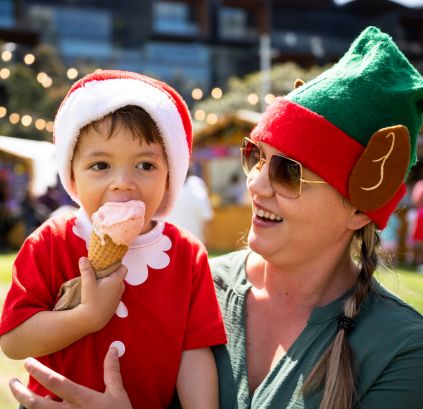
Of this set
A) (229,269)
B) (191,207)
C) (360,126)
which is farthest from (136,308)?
(191,207)

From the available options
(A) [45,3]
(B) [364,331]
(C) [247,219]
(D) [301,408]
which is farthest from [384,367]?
(A) [45,3]

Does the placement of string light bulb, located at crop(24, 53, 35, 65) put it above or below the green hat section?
below

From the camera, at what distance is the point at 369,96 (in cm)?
192

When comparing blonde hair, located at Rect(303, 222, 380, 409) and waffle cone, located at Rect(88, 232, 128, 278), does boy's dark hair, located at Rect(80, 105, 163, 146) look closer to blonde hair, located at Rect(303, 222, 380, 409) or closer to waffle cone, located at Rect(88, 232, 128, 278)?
waffle cone, located at Rect(88, 232, 128, 278)

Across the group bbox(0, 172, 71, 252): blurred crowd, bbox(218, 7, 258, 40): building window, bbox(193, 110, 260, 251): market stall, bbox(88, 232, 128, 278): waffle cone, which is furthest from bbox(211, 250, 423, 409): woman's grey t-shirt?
bbox(218, 7, 258, 40): building window

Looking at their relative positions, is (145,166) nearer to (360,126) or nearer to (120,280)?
(120,280)

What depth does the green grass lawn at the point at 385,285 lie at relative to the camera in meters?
2.26

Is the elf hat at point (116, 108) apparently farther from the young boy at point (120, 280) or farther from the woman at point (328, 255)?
the woman at point (328, 255)

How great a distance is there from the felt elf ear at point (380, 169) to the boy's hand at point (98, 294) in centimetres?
79

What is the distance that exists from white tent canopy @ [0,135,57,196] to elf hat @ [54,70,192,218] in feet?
40.5

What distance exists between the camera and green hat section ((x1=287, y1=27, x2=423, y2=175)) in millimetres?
1928

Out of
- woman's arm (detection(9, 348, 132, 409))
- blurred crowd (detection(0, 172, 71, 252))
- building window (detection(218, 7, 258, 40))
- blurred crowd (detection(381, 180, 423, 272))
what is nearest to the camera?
woman's arm (detection(9, 348, 132, 409))

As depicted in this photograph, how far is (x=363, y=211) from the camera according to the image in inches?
79.1

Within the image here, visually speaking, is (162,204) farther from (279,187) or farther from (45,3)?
(45,3)
